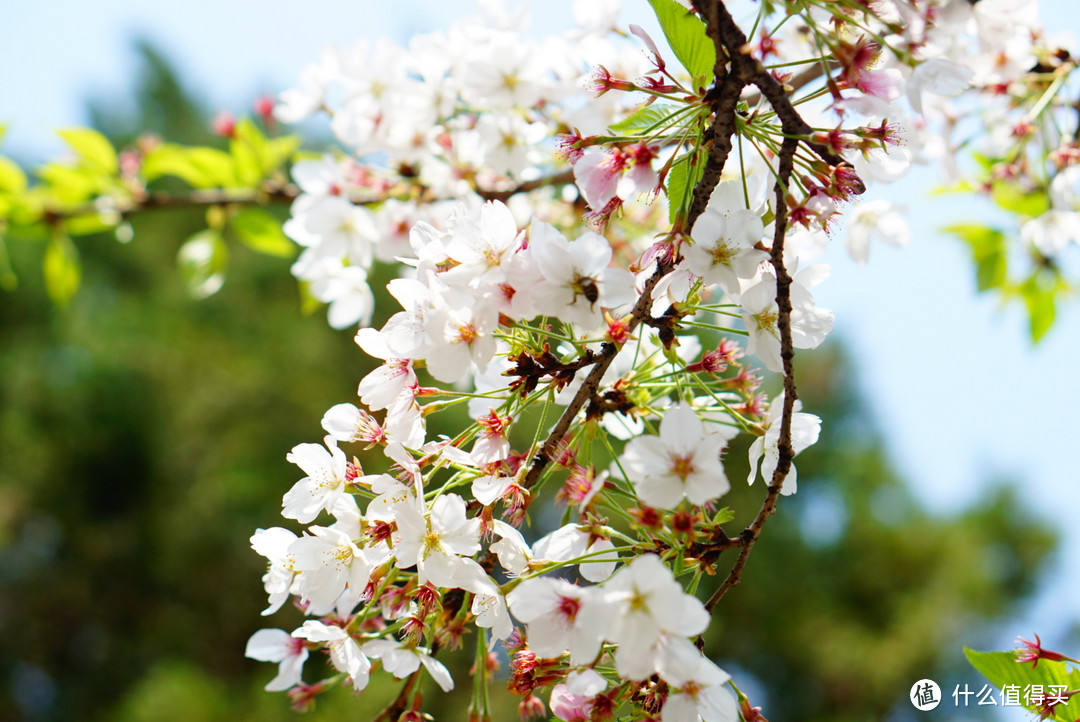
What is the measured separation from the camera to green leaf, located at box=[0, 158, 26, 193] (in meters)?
1.29

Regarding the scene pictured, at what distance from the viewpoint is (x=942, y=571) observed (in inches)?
289

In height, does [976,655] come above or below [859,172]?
below

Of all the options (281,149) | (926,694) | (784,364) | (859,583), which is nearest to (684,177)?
(784,364)

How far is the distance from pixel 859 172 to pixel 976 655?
0.43 m

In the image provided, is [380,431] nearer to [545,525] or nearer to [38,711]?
[545,525]

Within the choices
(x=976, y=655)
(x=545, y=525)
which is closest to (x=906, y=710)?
(x=545, y=525)

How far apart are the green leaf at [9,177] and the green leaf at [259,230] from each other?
38 cm

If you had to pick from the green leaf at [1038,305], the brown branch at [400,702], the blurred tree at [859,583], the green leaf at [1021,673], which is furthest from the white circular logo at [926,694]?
the blurred tree at [859,583]

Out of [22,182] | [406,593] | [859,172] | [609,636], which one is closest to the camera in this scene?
[609,636]

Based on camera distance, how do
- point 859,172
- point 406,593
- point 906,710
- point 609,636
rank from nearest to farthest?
point 609,636, point 406,593, point 859,172, point 906,710

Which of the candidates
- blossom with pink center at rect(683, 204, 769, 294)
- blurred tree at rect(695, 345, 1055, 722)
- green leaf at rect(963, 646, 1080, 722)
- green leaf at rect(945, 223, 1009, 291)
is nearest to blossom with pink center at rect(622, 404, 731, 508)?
blossom with pink center at rect(683, 204, 769, 294)

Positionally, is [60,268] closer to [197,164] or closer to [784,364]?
[197,164]

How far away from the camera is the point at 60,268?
52.9 inches

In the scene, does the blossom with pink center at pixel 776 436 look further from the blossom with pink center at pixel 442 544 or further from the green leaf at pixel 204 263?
the green leaf at pixel 204 263
